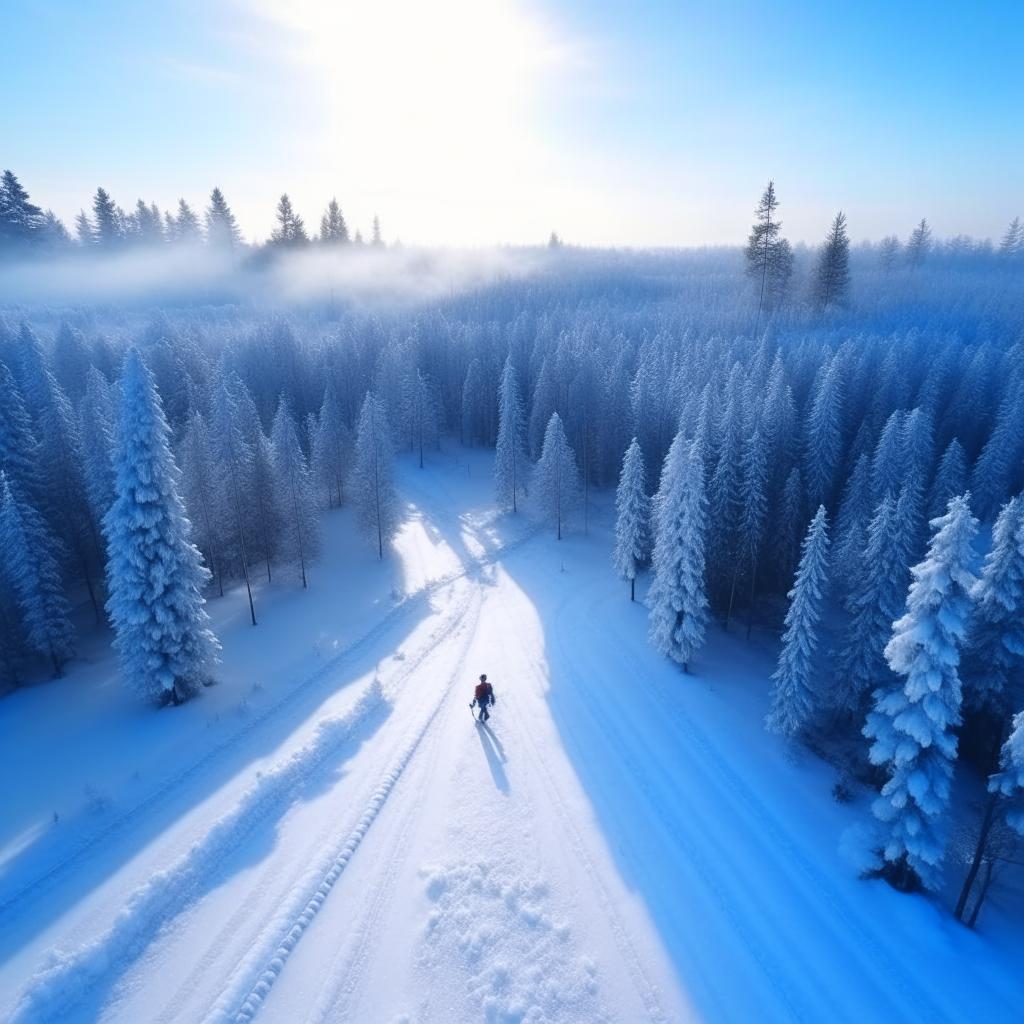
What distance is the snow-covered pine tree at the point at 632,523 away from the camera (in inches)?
1465

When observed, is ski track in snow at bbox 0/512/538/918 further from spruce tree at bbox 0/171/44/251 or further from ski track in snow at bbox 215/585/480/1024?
spruce tree at bbox 0/171/44/251

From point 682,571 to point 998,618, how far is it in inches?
483

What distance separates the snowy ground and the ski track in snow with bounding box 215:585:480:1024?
0.06 m

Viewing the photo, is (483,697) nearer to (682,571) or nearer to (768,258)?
(682,571)

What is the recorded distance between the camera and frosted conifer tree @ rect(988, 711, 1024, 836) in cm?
1584

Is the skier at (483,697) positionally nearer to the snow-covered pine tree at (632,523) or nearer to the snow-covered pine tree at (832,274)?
the snow-covered pine tree at (632,523)

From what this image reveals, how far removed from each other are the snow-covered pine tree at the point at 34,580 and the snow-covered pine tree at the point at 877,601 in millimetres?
39975

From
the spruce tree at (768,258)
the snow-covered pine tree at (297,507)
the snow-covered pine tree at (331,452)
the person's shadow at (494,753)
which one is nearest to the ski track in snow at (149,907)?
the person's shadow at (494,753)

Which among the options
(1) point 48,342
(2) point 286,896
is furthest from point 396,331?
(2) point 286,896

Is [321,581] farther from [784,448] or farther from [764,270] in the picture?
[764,270]

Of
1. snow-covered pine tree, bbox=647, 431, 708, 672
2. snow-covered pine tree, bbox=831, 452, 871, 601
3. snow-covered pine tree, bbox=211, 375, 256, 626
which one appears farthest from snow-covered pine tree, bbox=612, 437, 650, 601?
snow-covered pine tree, bbox=211, 375, 256, 626

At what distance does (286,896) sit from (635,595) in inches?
1054

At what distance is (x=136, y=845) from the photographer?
1759 cm

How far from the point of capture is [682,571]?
29.1m
